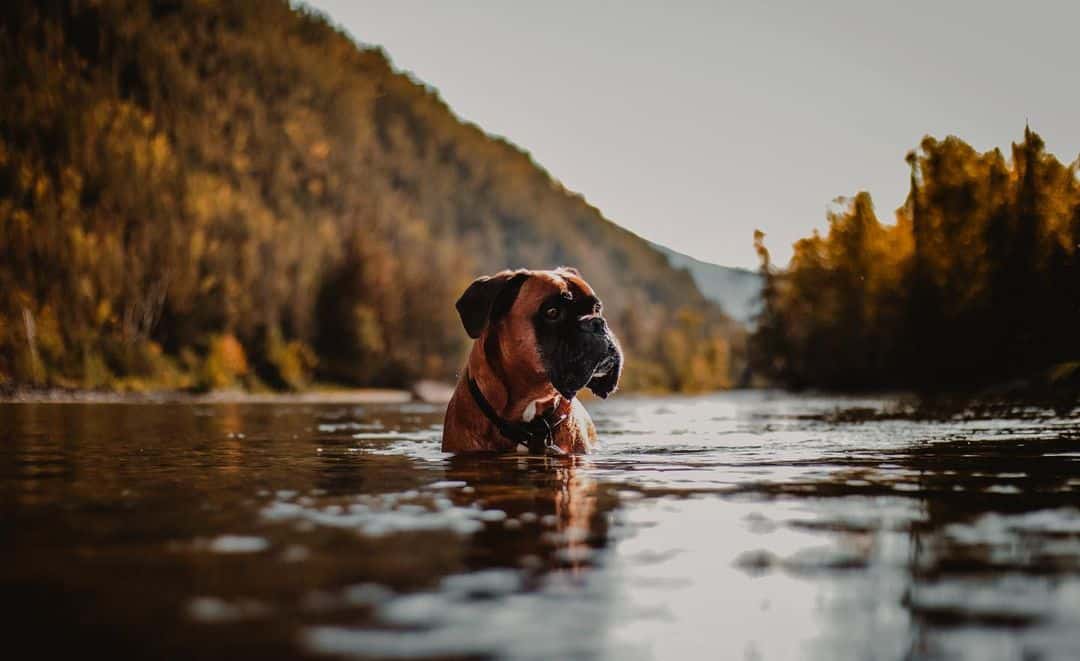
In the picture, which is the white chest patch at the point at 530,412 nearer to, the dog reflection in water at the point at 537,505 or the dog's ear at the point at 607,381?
the dog reflection in water at the point at 537,505

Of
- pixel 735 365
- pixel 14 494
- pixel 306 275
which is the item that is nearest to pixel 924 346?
pixel 14 494

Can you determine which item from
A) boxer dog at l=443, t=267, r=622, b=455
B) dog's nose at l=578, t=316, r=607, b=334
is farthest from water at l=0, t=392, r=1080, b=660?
dog's nose at l=578, t=316, r=607, b=334

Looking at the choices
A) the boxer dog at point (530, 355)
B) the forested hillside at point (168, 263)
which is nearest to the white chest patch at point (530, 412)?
the boxer dog at point (530, 355)

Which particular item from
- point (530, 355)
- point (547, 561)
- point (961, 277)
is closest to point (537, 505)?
point (547, 561)

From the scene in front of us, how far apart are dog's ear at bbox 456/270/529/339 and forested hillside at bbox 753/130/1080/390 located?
25138 mm

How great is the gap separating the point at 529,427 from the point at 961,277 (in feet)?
126

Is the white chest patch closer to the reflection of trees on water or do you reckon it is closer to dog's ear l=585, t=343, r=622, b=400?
dog's ear l=585, t=343, r=622, b=400

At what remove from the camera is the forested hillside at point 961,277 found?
34531mm

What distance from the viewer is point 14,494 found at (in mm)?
7047

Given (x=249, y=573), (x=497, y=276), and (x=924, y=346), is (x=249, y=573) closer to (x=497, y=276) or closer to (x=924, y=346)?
(x=497, y=276)

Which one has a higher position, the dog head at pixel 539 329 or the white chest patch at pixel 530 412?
the dog head at pixel 539 329

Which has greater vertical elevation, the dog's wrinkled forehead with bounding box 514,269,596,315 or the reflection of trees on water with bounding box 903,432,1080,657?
the dog's wrinkled forehead with bounding box 514,269,596,315

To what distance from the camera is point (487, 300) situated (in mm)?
8875

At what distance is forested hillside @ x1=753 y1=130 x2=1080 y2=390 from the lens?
34531 millimetres
